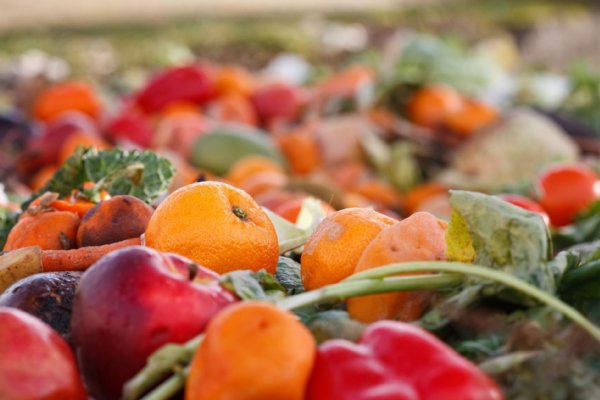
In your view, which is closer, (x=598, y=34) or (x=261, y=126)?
(x=261, y=126)

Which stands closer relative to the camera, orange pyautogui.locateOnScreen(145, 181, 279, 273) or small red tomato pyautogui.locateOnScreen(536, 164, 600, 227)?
orange pyautogui.locateOnScreen(145, 181, 279, 273)

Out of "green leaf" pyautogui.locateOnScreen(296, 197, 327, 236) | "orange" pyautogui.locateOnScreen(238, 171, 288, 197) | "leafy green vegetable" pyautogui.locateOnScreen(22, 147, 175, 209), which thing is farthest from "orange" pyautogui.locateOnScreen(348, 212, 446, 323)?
"orange" pyautogui.locateOnScreen(238, 171, 288, 197)

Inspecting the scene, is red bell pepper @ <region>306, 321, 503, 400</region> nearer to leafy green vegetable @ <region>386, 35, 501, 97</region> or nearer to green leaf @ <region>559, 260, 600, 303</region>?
green leaf @ <region>559, 260, 600, 303</region>

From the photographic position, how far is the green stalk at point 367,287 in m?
1.24

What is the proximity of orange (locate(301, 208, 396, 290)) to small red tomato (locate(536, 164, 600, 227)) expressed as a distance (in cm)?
230

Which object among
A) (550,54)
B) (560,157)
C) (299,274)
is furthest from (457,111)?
(550,54)

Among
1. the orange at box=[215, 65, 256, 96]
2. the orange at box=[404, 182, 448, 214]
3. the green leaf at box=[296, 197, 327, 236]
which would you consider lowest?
the orange at box=[404, 182, 448, 214]

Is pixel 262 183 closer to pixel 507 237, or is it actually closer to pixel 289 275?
pixel 289 275

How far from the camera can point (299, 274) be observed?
167cm

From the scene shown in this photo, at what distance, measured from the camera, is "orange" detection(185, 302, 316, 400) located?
42.6 inches

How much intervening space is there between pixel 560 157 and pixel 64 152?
250cm

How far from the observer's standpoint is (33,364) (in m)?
1.17

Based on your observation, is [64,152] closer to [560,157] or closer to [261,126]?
[261,126]

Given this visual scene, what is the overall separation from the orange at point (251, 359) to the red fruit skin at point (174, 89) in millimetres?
4614
